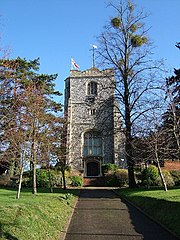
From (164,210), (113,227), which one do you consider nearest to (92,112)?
(164,210)

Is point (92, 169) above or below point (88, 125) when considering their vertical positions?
below

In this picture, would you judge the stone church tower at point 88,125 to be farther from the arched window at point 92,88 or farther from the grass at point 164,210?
the grass at point 164,210

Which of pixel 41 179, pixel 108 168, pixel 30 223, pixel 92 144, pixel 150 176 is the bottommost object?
pixel 30 223

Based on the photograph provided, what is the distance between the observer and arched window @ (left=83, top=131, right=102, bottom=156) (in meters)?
44.4

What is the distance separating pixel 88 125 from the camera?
1796 inches

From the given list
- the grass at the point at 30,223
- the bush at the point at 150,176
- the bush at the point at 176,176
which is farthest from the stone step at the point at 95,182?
the grass at the point at 30,223

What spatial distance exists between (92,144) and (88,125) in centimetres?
308

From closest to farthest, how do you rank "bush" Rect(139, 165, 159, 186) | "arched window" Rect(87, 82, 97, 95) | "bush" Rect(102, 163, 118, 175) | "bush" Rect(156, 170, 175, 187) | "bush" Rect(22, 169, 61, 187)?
"bush" Rect(139, 165, 159, 186), "bush" Rect(156, 170, 175, 187), "bush" Rect(22, 169, 61, 187), "bush" Rect(102, 163, 118, 175), "arched window" Rect(87, 82, 97, 95)

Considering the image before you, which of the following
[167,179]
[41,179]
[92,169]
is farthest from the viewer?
[92,169]

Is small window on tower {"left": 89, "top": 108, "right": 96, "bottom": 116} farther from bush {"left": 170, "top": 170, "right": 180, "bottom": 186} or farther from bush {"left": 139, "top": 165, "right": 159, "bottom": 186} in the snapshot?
bush {"left": 170, "top": 170, "right": 180, "bottom": 186}

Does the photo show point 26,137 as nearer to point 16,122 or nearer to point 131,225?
point 16,122

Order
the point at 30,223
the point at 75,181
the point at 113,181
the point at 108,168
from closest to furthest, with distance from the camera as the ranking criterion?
1. the point at 30,223
2. the point at 75,181
3. the point at 113,181
4. the point at 108,168

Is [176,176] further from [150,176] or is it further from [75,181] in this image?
[75,181]

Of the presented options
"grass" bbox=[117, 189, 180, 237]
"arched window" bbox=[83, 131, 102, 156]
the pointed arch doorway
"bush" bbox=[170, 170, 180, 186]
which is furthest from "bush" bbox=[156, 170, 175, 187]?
"grass" bbox=[117, 189, 180, 237]
